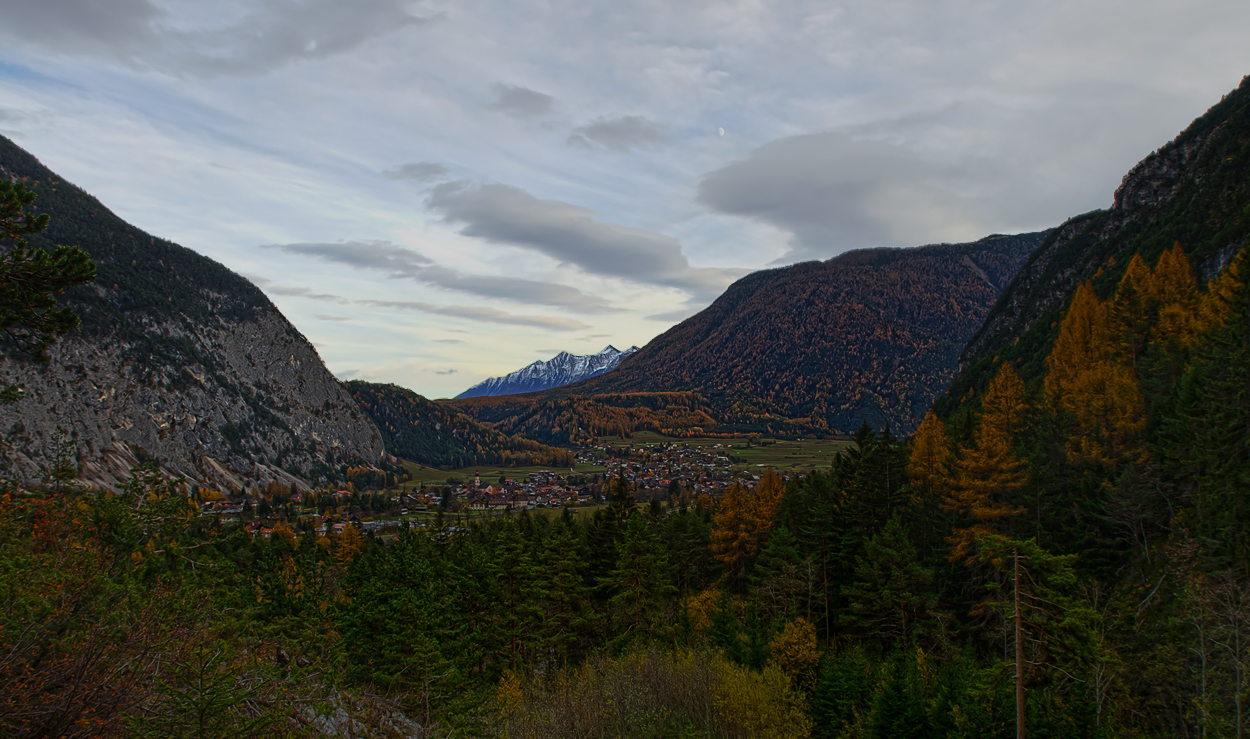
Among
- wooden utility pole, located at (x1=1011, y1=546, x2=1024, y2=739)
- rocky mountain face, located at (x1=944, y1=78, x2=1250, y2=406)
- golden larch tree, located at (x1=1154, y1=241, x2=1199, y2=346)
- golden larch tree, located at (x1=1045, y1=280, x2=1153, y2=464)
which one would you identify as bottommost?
wooden utility pole, located at (x1=1011, y1=546, x2=1024, y2=739)

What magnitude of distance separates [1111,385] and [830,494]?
75.3ft

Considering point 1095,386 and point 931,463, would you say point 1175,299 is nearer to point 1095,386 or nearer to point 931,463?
point 1095,386

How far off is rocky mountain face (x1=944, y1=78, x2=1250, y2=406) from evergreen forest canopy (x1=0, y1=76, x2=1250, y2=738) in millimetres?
31681

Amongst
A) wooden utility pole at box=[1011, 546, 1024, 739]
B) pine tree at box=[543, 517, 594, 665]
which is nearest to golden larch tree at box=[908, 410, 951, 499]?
wooden utility pole at box=[1011, 546, 1024, 739]

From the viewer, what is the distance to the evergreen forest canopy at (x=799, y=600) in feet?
39.8

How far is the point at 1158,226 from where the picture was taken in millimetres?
99000

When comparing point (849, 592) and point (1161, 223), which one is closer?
point (849, 592)

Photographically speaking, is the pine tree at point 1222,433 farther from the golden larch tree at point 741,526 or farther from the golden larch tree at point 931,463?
the golden larch tree at point 741,526

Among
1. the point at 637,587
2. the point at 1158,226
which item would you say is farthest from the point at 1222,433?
the point at 1158,226

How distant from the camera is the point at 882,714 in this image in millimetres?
31766

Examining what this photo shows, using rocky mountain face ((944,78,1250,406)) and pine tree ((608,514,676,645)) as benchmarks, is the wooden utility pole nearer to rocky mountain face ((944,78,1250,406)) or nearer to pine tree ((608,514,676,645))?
pine tree ((608,514,676,645))

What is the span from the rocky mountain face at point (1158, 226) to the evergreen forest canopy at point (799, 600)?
31.7m

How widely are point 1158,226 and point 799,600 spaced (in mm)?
102422

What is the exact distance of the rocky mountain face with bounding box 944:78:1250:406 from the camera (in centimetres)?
8019
